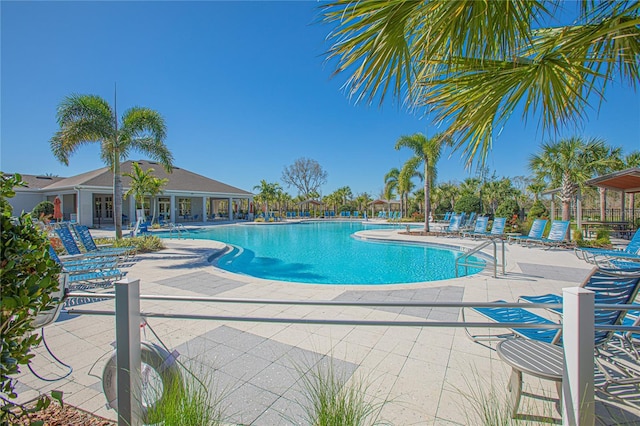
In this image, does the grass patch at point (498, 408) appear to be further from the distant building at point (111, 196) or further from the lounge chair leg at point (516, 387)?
the distant building at point (111, 196)

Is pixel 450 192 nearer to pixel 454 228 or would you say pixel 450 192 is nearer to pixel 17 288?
pixel 454 228

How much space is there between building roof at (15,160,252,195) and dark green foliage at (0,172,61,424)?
24.8 meters

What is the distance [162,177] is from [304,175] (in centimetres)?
2207

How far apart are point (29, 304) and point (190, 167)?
35.4 meters

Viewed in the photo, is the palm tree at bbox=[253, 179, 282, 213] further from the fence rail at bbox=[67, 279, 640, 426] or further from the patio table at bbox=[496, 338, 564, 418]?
the patio table at bbox=[496, 338, 564, 418]

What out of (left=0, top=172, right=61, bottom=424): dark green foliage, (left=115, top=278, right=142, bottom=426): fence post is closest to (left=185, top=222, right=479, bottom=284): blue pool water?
(left=115, top=278, right=142, bottom=426): fence post

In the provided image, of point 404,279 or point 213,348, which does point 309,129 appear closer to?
point 404,279

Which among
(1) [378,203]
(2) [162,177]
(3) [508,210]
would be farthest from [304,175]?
(3) [508,210]

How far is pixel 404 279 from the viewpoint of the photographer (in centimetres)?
795

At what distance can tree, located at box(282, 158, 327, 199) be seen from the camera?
150 ft

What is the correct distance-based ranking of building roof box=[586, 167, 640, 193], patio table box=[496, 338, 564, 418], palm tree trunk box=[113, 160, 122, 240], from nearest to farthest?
patio table box=[496, 338, 564, 418], building roof box=[586, 167, 640, 193], palm tree trunk box=[113, 160, 122, 240]

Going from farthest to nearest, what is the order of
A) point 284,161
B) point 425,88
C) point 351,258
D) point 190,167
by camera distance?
point 284,161
point 190,167
point 351,258
point 425,88

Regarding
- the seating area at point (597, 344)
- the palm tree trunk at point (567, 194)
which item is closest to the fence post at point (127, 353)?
the seating area at point (597, 344)

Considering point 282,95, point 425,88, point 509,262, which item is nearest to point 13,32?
point 425,88
